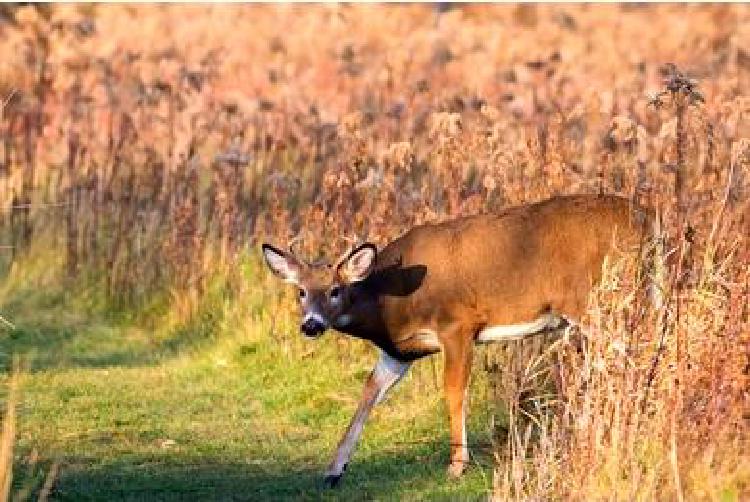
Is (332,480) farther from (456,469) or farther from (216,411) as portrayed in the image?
(216,411)

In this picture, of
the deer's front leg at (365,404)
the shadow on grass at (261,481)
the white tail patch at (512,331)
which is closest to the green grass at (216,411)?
the shadow on grass at (261,481)

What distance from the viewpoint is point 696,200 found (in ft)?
42.1

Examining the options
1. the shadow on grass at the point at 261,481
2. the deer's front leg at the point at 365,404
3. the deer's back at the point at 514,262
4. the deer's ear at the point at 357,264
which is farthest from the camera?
the deer's back at the point at 514,262

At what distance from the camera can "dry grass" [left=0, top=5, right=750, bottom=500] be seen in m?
9.28

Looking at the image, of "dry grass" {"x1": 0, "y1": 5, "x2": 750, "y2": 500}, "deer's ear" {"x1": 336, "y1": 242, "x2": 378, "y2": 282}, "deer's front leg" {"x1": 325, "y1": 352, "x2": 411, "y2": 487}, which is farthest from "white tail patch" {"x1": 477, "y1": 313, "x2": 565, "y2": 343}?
"deer's ear" {"x1": 336, "y1": 242, "x2": 378, "y2": 282}

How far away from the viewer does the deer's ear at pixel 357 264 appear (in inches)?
465

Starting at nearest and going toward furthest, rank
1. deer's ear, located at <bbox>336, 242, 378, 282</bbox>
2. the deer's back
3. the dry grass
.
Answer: the dry grass → deer's ear, located at <bbox>336, 242, 378, 282</bbox> → the deer's back

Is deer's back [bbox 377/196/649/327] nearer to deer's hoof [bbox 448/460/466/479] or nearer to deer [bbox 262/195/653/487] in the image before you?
deer [bbox 262/195/653/487]

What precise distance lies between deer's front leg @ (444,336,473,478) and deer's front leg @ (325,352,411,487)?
412mm

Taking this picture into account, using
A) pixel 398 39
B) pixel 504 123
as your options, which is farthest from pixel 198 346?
pixel 398 39

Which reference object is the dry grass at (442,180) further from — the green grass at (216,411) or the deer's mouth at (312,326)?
the deer's mouth at (312,326)

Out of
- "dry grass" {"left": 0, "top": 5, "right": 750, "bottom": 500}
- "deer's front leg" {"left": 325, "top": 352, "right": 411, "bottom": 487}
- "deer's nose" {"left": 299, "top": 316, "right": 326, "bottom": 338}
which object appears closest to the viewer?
"dry grass" {"left": 0, "top": 5, "right": 750, "bottom": 500}

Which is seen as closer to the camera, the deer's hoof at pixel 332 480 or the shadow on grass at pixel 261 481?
the shadow on grass at pixel 261 481

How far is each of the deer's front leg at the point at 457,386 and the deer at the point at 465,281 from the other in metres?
0.05
